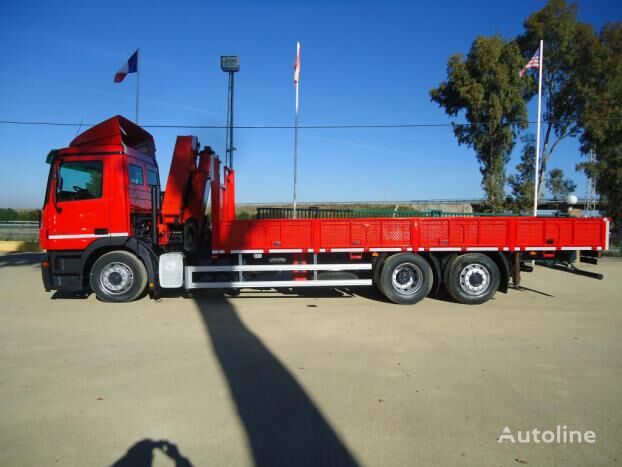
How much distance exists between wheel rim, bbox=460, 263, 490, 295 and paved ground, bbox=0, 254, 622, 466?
73cm

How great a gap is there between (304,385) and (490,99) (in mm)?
22850

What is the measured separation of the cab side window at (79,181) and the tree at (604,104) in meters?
25.8

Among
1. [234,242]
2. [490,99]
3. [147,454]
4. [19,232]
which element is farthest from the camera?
[19,232]

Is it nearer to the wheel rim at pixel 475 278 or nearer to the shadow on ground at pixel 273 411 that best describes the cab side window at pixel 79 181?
the shadow on ground at pixel 273 411

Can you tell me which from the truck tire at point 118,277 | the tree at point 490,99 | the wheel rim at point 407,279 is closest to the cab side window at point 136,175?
the truck tire at point 118,277

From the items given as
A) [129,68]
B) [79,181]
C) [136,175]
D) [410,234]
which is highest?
[129,68]

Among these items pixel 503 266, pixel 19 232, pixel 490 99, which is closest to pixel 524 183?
pixel 490 99

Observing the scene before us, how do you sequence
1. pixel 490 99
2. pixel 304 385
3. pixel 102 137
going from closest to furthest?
pixel 304 385 < pixel 102 137 < pixel 490 99

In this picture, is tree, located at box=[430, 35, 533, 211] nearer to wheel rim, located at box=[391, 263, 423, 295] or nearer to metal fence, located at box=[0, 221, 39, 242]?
wheel rim, located at box=[391, 263, 423, 295]

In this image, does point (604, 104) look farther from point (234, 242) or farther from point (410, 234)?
point (234, 242)

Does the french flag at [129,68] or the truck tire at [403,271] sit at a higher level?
the french flag at [129,68]

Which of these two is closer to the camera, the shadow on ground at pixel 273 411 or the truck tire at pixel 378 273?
the shadow on ground at pixel 273 411

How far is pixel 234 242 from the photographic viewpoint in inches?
294

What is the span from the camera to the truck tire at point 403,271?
24.2 feet
